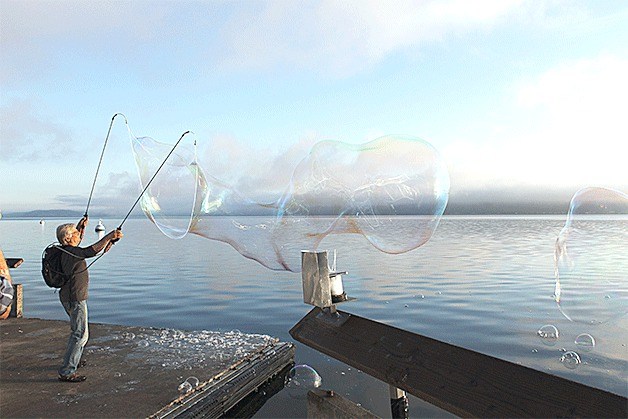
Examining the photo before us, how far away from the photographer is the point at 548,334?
1326 centimetres

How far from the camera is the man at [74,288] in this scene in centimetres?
687

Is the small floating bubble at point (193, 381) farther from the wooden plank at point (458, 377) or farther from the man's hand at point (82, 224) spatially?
the wooden plank at point (458, 377)

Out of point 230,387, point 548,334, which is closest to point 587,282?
point 548,334

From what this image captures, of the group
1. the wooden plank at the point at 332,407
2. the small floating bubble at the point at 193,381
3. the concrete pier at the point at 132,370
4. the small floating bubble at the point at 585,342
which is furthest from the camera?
the small floating bubble at the point at 585,342

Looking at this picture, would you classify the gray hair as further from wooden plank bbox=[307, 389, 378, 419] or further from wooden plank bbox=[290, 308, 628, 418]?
wooden plank bbox=[290, 308, 628, 418]

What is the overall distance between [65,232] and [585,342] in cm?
1198

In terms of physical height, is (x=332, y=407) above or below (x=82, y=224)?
below

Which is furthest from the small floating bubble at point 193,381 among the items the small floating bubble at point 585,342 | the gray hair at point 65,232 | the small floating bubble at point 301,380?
the small floating bubble at point 585,342

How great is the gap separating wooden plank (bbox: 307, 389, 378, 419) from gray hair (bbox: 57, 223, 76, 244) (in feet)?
16.1

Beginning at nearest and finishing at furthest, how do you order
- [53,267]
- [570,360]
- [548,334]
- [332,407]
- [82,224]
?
[332,407]
[53,267]
[82,224]
[570,360]
[548,334]

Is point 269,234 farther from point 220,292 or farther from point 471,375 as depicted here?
point 220,292

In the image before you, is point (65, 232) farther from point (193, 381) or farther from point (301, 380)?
point (301, 380)

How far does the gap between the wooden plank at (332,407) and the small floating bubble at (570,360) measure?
8.88m

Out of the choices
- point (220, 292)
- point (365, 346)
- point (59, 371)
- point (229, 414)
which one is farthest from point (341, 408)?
point (220, 292)
